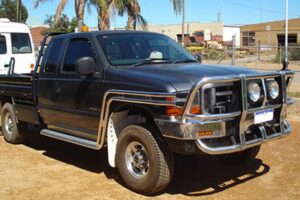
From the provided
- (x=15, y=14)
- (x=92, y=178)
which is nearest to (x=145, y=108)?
(x=92, y=178)

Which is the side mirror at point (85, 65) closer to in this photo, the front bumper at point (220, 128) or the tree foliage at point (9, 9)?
the front bumper at point (220, 128)

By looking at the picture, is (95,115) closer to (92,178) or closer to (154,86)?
(92,178)

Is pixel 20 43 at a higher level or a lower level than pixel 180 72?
higher

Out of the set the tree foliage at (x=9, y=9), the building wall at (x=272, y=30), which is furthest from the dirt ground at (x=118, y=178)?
the building wall at (x=272, y=30)

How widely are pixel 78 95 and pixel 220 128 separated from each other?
224 cm

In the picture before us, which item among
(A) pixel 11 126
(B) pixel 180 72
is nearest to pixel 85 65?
(B) pixel 180 72

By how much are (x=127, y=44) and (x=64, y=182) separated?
2010mm

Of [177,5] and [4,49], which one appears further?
[177,5]

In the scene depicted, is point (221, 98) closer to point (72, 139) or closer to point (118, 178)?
point (118, 178)

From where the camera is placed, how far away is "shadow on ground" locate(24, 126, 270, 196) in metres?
5.71

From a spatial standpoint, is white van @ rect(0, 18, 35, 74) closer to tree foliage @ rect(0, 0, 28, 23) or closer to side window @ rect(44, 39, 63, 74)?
side window @ rect(44, 39, 63, 74)

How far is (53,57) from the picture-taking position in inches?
279

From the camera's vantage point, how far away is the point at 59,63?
22.5 feet

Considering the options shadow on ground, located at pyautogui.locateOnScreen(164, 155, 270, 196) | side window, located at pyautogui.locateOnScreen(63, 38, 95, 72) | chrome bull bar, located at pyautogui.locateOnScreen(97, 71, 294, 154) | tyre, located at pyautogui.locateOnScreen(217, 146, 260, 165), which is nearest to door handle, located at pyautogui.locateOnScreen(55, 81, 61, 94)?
side window, located at pyautogui.locateOnScreen(63, 38, 95, 72)
